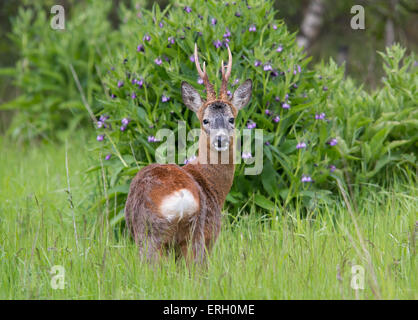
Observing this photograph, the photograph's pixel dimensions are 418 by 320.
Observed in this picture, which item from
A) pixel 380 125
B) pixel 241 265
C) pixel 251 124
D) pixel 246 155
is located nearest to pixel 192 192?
pixel 241 265

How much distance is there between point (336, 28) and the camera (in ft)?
44.9

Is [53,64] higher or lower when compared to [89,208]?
higher

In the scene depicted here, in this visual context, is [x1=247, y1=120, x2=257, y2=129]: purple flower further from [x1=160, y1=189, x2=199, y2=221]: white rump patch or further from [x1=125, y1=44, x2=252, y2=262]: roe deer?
[x1=160, y1=189, x2=199, y2=221]: white rump patch

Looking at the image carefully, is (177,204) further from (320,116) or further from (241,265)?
(320,116)

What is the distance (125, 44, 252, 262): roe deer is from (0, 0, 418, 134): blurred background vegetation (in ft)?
18.3

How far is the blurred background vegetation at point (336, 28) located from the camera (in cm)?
1041

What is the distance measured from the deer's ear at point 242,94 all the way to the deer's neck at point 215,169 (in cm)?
32

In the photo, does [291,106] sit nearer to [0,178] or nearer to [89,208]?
[89,208]

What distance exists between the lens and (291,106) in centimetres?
522

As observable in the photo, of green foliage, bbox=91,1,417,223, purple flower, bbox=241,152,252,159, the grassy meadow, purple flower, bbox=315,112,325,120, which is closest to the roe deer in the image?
the grassy meadow

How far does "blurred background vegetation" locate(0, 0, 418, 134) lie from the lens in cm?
1041
